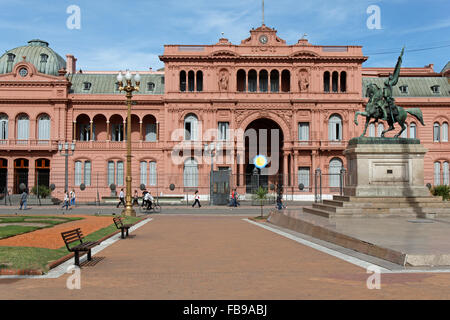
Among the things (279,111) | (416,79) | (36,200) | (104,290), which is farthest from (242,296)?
(416,79)

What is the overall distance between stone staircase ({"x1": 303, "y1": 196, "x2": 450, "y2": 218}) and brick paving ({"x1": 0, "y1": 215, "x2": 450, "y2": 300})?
679 centimetres

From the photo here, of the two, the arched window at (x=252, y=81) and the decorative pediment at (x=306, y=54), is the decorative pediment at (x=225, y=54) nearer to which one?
the arched window at (x=252, y=81)

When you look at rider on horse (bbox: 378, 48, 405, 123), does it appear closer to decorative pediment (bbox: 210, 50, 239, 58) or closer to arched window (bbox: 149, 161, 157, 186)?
decorative pediment (bbox: 210, 50, 239, 58)

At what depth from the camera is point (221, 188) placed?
139 ft

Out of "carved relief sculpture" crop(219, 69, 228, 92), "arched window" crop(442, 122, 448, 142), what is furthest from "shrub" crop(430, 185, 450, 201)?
"carved relief sculpture" crop(219, 69, 228, 92)

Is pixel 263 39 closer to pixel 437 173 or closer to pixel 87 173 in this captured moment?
pixel 87 173

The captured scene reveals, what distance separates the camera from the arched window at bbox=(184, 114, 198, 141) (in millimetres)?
51844

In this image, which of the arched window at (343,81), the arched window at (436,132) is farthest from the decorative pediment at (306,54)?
the arched window at (436,132)

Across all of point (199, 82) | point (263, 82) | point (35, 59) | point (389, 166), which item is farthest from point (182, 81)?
point (389, 166)

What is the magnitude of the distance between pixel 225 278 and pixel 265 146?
46036 millimetres

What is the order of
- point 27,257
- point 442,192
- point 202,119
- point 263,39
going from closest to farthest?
point 27,257, point 442,192, point 202,119, point 263,39

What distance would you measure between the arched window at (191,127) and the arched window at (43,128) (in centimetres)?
1584

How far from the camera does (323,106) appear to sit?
170 ft

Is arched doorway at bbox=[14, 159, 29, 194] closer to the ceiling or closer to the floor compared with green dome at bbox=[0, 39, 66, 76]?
closer to the floor
